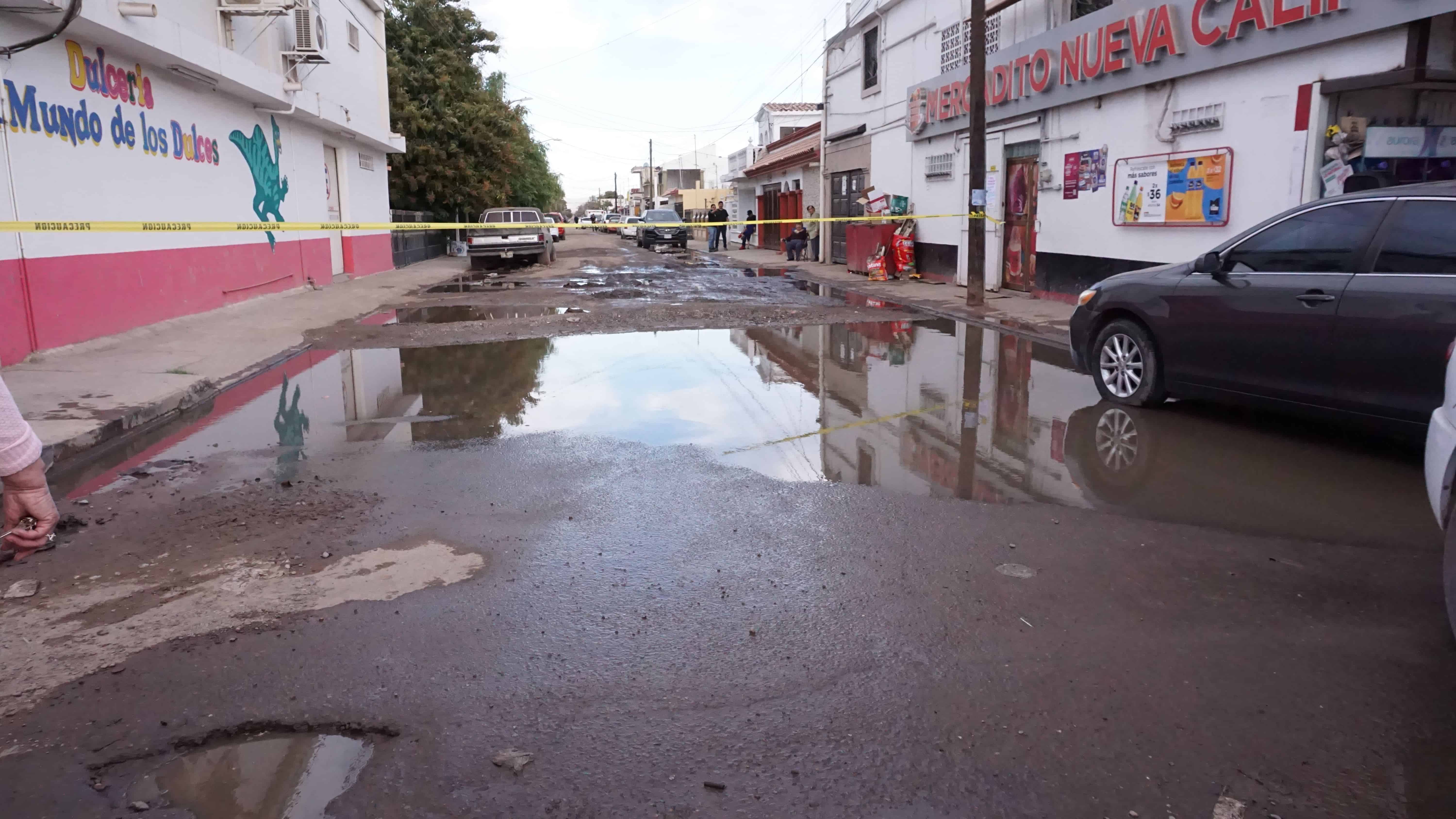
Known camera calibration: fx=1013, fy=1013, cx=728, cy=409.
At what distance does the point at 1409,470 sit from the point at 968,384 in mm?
3926

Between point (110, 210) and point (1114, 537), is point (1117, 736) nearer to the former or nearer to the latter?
point (1114, 537)

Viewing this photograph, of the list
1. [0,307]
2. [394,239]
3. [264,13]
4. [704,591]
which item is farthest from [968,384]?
[394,239]

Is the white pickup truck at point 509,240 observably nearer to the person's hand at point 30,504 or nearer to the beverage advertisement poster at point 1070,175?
the beverage advertisement poster at point 1070,175

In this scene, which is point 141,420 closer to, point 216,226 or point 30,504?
point 30,504

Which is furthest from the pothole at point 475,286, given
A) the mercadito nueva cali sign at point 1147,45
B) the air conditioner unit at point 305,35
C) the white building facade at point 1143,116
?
the mercadito nueva cali sign at point 1147,45

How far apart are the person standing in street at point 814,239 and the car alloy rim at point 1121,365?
23.1 m

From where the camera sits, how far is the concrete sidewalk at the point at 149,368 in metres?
7.84

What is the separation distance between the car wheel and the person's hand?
285 inches

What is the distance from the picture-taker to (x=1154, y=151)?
1443cm

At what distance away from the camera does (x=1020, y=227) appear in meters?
18.4

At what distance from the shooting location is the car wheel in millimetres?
7996

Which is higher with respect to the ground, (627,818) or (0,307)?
(0,307)

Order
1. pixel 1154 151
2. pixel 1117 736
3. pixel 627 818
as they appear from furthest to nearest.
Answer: pixel 1154 151 → pixel 1117 736 → pixel 627 818

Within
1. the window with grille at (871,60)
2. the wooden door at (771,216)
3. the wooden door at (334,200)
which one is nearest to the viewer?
the wooden door at (334,200)
